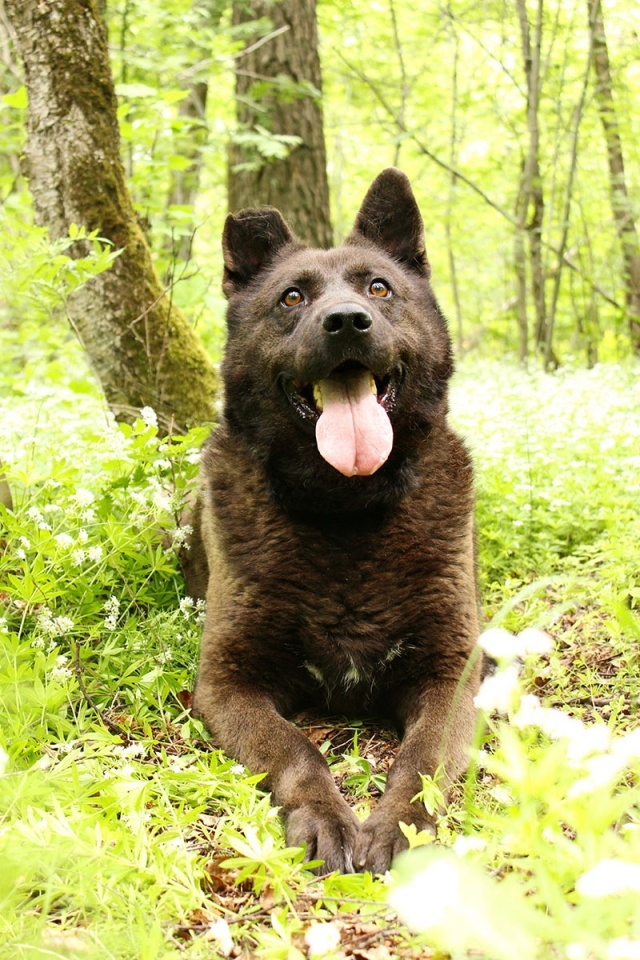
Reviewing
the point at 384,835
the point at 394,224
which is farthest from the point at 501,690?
the point at 394,224

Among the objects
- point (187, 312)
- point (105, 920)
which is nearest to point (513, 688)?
point (105, 920)

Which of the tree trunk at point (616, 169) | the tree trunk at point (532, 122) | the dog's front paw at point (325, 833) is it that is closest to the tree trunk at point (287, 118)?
the tree trunk at point (532, 122)

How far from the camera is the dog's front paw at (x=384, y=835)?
7.20 ft

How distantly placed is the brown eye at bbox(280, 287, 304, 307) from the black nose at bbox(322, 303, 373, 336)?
452 millimetres

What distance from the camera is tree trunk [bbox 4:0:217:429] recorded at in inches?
181

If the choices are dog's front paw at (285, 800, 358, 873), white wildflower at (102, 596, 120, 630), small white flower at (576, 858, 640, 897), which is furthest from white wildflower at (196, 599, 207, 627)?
small white flower at (576, 858, 640, 897)

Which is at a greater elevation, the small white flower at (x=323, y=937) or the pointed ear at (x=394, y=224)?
the pointed ear at (x=394, y=224)

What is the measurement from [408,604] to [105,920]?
61.1 inches

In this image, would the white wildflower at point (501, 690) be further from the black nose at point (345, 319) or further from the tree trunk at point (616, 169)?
the tree trunk at point (616, 169)

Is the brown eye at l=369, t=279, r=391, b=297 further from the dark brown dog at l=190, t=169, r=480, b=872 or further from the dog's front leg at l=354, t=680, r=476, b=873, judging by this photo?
the dog's front leg at l=354, t=680, r=476, b=873

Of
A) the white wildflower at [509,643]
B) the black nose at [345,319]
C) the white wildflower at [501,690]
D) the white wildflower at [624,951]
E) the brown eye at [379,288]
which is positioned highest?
the white wildflower at [509,643]

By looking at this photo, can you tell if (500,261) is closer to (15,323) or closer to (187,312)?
(15,323)

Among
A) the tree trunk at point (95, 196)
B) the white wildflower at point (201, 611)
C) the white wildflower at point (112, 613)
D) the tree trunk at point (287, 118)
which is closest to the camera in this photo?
the white wildflower at point (112, 613)

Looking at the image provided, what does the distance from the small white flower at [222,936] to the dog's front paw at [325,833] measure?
0.47 meters
